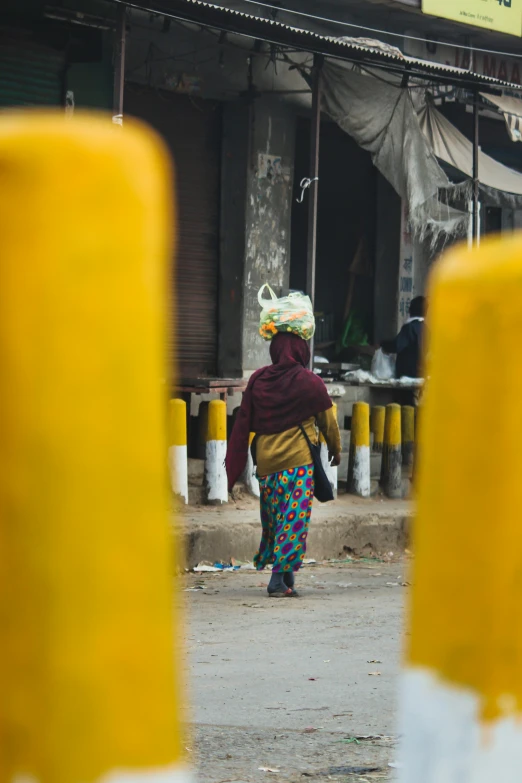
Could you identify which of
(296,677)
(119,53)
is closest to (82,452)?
(296,677)

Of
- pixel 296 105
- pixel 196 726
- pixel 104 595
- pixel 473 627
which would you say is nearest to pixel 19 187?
pixel 104 595

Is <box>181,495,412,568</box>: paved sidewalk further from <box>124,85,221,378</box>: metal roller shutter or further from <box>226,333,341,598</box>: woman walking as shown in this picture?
<box>124,85,221,378</box>: metal roller shutter

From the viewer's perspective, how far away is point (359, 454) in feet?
36.6

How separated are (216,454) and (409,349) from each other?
3.62 metres

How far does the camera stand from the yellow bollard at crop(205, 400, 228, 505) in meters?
9.74

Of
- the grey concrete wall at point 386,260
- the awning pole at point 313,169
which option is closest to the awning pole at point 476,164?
the awning pole at point 313,169

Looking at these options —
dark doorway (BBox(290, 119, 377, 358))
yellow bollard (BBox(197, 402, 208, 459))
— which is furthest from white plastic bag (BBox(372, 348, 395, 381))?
yellow bollard (BBox(197, 402, 208, 459))

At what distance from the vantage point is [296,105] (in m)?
12.8

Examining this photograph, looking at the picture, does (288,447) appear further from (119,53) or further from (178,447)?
(119,53)

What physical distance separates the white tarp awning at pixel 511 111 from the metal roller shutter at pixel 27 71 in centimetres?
448

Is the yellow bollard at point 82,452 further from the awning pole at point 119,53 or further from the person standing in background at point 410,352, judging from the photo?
the person standing in background at point 410,352

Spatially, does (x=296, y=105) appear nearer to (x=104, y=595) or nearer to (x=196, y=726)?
(x=196, y=726)

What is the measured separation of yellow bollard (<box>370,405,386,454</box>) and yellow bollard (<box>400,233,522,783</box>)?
10.6 metres

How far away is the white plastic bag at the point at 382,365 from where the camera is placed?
13117 millimetres
